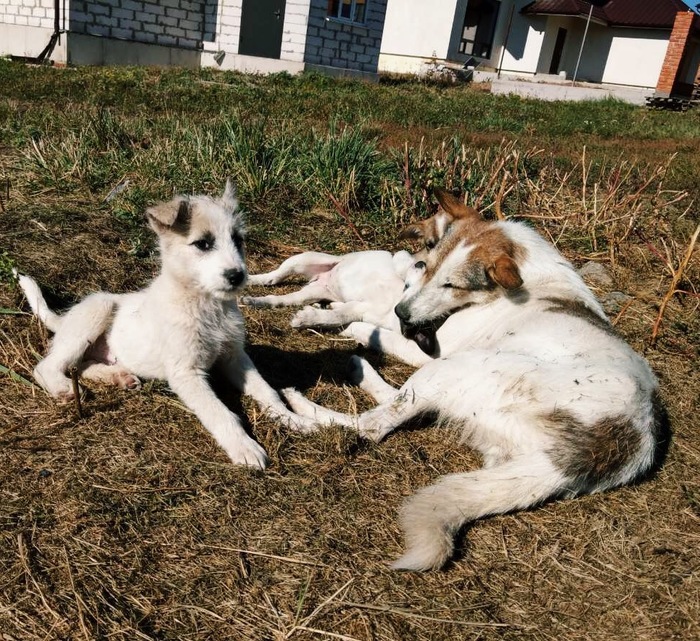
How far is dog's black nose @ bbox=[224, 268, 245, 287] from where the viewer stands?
329 centimetres

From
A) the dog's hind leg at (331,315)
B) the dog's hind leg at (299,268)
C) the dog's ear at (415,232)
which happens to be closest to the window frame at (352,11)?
the dog's hind leg at (299,268)

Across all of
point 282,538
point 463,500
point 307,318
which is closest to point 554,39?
point 307,318

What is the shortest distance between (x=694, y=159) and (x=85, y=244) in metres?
13.1

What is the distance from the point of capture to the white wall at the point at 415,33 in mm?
34750

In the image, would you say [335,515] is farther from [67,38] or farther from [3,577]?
[67,38]

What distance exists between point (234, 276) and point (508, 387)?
A: 5.10 feet

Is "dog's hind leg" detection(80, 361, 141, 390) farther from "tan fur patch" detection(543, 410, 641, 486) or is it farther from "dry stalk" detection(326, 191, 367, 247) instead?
"dry stalk" detection(326, 191, 367, 247)

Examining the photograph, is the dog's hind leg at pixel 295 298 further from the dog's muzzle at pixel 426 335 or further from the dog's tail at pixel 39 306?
the dog's tail at pixel 39 306

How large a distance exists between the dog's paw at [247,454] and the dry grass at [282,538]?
7cm

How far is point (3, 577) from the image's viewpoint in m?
2.46

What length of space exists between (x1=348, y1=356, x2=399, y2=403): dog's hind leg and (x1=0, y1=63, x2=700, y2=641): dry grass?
12 cm

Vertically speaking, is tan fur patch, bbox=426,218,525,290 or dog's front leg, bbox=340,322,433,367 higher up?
tan fur patch, bbox=426,218,525,290

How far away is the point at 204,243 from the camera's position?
11.2ft

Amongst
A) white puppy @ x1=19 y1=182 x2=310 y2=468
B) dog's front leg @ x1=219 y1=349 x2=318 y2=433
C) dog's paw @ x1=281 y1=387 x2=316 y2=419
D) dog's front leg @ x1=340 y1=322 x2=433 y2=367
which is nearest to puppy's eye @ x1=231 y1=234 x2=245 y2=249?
white puppy @ x1=19 y1=182 x2=310 y2=468
